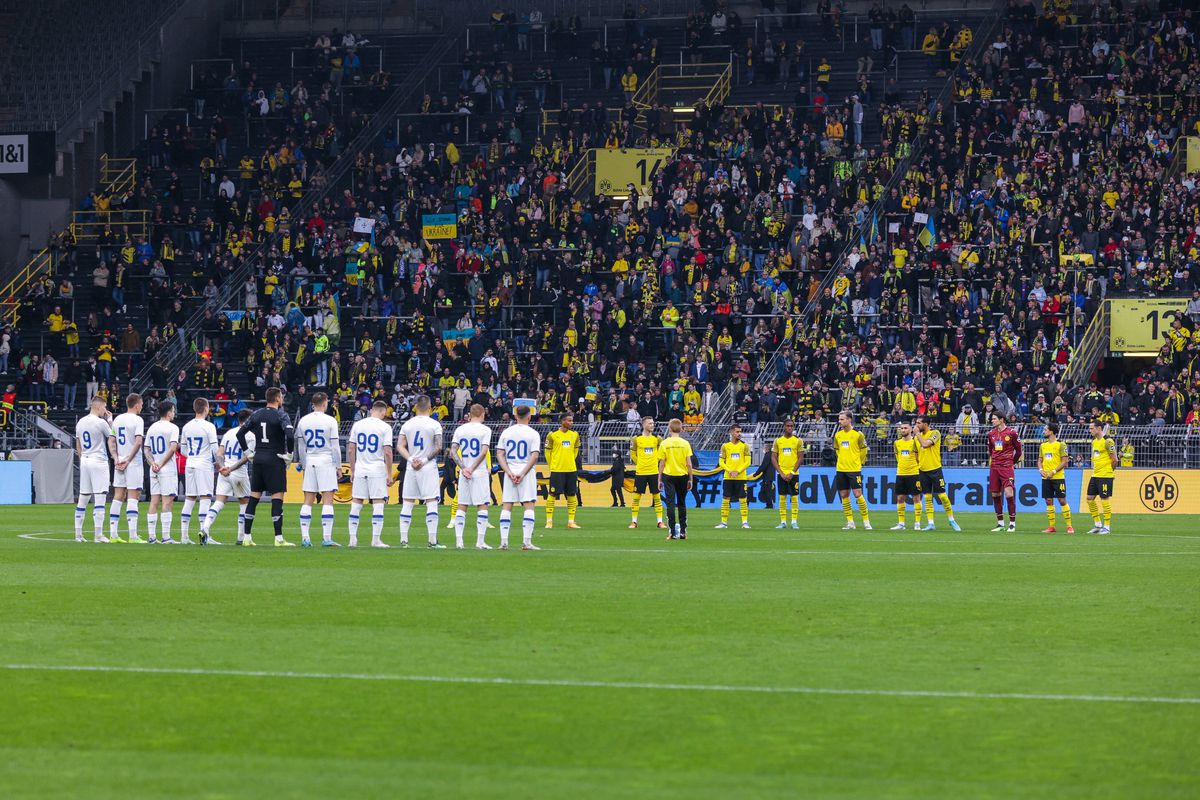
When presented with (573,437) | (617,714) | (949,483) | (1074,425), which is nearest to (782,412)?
(949,483)

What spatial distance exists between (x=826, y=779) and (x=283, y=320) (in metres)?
44.7

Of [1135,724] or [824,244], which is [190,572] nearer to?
[1135,724]

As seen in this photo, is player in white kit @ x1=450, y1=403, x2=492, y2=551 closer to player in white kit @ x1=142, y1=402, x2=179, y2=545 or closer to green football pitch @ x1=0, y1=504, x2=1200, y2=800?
green football pitch @ x1=0, y1=504, x2=1200, y2=800

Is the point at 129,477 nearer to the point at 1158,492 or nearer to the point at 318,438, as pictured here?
the point at 318,438

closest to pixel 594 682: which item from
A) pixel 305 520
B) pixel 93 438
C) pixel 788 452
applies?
pixel 305 520

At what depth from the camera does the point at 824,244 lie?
1934 inches

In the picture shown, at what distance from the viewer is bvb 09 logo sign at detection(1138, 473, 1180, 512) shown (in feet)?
129

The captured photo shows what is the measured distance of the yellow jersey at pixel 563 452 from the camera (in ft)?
112

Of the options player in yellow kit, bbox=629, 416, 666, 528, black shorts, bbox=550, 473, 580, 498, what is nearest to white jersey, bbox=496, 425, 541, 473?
player in yellow kit, bbox=629, 416, 666, 528

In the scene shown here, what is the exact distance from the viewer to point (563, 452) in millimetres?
34312

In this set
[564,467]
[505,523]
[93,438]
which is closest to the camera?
[505,523]

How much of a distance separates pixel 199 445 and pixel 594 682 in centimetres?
1627

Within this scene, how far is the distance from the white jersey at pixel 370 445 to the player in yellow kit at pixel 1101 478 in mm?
13580

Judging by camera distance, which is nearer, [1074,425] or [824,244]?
[1074,425]
